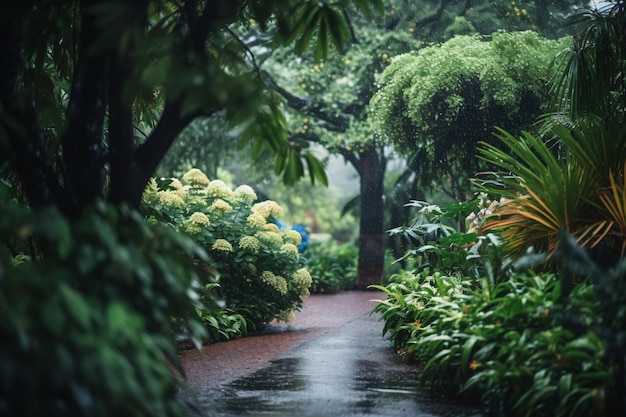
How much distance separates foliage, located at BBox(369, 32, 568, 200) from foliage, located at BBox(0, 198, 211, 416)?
26.5 feet

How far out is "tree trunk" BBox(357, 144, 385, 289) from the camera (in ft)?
55.1

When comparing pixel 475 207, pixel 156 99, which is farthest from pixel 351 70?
pixel 156 99

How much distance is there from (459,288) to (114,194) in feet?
12.5

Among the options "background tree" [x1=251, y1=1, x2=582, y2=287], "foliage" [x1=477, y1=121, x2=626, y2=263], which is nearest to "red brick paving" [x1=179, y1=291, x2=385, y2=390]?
"foliage" [x1=477, y1=121, x2=626, y2=263]

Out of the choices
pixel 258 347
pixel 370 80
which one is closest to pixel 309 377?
pixel 258 347

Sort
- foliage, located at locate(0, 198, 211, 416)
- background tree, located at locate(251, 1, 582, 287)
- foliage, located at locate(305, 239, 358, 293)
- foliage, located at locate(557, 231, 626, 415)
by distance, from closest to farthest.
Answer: foliage, located at locate(0, 198, 211, 416) < foliage, located at locate(557, 231, 626, 415) < background tree, located at locate(251, 1, 582, 287) < foliage, located at locate(305, 239, 358, 293)

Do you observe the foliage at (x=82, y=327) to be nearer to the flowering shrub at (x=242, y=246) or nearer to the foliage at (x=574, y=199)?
the foliage at (x=574, y=199)

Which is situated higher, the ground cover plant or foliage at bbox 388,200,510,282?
foliage at bbox 388,200,510,282

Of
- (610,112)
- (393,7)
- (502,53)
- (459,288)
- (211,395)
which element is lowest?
(211,395)

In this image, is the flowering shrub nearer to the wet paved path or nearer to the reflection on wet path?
the wet paved path

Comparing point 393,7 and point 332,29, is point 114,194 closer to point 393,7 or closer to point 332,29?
point 332,29

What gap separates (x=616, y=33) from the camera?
7102mm

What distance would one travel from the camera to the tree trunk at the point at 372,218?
16.8 m

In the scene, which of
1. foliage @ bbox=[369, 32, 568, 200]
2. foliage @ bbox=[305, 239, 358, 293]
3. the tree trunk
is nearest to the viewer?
foliage @ bbox=[369, 32, 568, 200]
